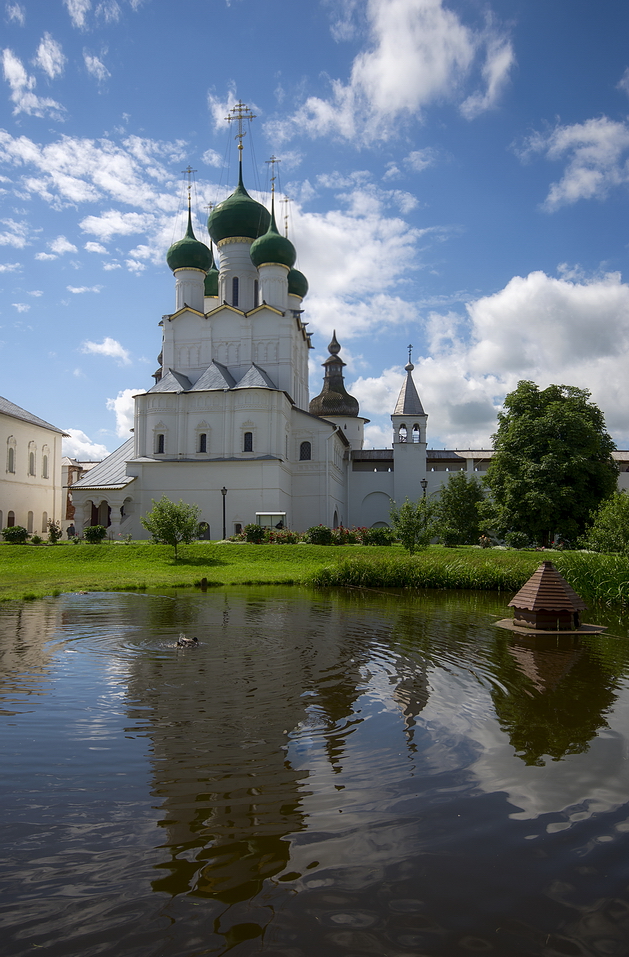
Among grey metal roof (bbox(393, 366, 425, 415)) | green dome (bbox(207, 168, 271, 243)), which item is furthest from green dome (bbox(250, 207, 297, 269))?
grey metal roof (bbox(393, 366, 425, 415))

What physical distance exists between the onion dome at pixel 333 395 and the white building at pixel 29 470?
20350mm

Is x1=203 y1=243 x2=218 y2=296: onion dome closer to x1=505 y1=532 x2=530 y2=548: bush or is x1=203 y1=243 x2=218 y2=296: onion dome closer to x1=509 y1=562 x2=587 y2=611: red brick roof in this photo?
x1=505 y1=532 x2=530 y2=548: bush

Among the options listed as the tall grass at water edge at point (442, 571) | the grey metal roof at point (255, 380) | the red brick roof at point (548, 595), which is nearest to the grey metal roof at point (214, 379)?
the grey metal roof at point (255, 380)

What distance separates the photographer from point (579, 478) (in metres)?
27.3

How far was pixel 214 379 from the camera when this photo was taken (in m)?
36.0

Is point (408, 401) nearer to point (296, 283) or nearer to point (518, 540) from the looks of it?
point (296, 283)

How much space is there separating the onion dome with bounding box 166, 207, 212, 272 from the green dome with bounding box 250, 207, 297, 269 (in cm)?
323

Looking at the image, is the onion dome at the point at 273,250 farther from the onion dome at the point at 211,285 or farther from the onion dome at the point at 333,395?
the onion dome at the point at 333,395

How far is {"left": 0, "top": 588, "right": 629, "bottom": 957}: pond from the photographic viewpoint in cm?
278

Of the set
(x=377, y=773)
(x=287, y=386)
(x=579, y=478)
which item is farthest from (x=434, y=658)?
(x=287, y=386)

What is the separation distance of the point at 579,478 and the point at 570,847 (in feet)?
85.1

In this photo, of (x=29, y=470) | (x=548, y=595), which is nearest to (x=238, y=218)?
(x=29, y=470)

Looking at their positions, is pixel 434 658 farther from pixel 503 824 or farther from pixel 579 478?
pixel 579 478

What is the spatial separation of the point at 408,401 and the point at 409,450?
11.5 feet
